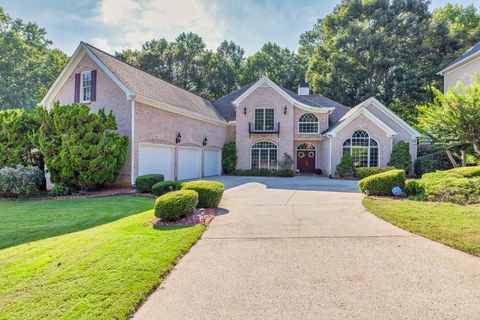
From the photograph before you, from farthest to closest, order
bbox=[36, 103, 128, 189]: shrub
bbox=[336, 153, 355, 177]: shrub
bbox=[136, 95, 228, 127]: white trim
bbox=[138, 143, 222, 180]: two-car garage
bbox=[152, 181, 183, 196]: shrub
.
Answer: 1. bbox=[336, 153, 355, 177]: shrub
2. bbox=[138, 143, 222, 180]: two-car garage
3. bbox=[136, 95, 228, 127]: white trim
4. bbox=[36, 103, 128, 189]: shrub
5. bbox=[152, 181, 183, 196]: shrub

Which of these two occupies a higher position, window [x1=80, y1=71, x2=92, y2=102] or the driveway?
window [x1=80, y1=71, x2=92, y2=102]

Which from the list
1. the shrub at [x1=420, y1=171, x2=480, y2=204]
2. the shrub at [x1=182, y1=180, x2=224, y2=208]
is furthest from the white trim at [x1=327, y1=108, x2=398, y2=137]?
the shrub at [x1=182, y1=180, x2=224, y2=208]

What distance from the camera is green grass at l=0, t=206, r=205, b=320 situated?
10.2ft

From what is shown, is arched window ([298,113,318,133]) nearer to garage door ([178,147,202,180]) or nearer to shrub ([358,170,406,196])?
garage door ([178,147,202,180])

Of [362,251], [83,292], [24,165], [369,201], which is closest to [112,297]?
[83,292]

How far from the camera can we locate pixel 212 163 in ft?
71.0

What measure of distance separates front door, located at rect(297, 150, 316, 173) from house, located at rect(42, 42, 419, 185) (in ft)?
0.27

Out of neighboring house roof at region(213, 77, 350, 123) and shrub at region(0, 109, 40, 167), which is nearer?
shrub at region(0, 109, 40, 167)

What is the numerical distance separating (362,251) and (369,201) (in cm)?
501

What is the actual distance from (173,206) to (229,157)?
1569 centimetres

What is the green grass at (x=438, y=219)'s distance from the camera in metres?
5.43

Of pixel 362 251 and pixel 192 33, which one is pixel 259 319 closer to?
pixel 362 251

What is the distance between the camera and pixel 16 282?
151 inches

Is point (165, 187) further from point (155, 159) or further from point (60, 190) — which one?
point (60, 190)
